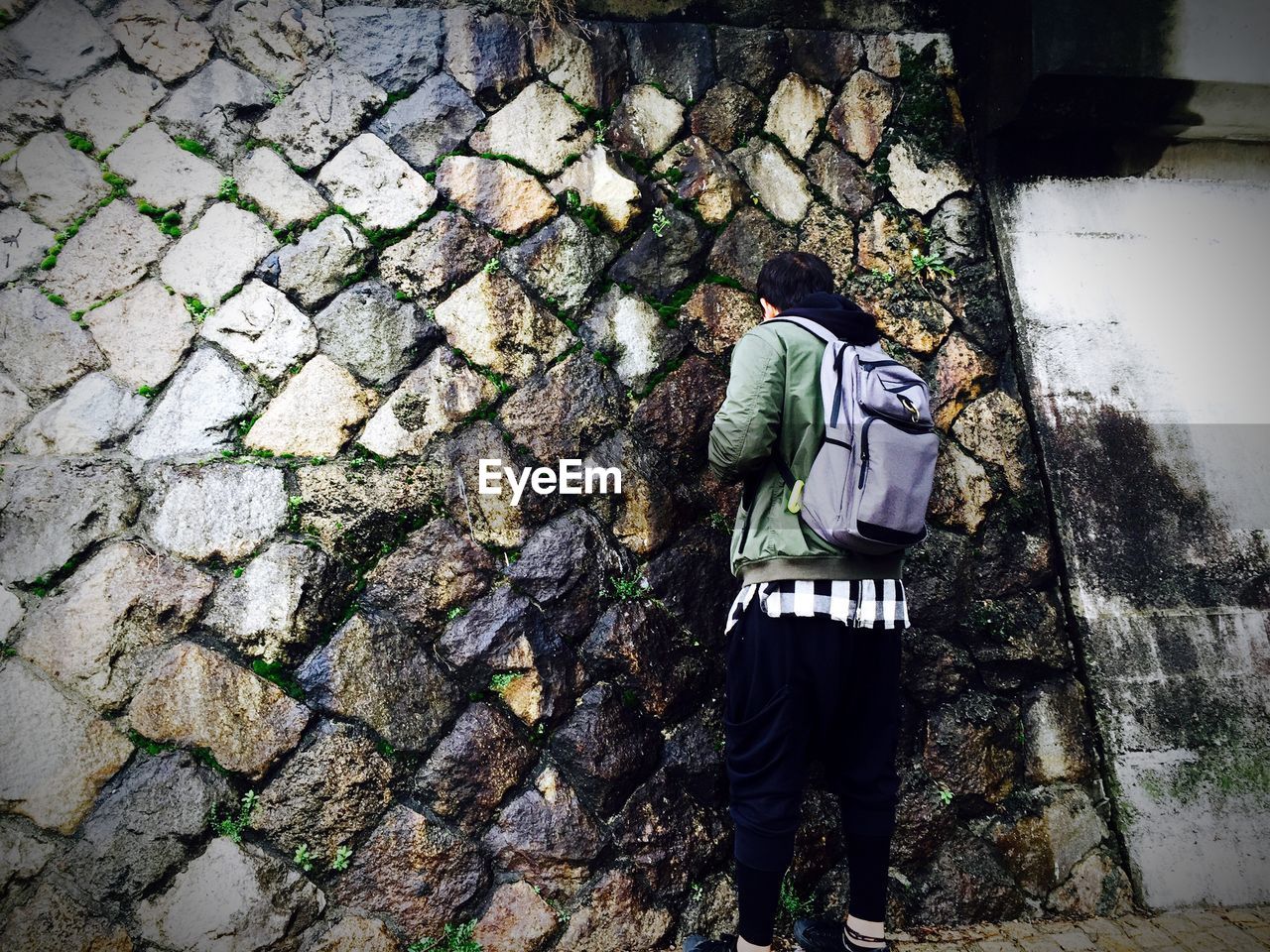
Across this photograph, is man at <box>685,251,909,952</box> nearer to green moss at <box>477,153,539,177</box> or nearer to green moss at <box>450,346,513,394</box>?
green moss at <box>450,346,513,394</box>

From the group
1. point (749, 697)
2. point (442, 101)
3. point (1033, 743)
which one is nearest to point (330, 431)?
point (442, 101)

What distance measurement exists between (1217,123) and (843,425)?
2.64 m

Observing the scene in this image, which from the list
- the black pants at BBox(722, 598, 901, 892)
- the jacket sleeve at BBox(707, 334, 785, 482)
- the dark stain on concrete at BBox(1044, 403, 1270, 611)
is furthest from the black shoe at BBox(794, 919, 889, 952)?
the dark stain on concrete at BBox(1044, 403, 1270, 611)

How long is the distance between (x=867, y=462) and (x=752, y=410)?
339mm

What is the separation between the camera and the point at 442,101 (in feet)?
8.72

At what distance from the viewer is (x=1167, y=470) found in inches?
115

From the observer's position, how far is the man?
1.96 metres

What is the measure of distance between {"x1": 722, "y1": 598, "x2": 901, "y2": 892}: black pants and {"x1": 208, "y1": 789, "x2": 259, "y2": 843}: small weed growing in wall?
4.75 feet

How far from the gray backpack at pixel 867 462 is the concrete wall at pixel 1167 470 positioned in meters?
1.25

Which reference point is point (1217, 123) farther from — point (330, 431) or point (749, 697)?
point (330, 431)

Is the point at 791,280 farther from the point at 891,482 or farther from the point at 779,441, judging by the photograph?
the point at 891,482

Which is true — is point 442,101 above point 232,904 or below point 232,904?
above

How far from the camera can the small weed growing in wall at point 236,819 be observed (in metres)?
2.15

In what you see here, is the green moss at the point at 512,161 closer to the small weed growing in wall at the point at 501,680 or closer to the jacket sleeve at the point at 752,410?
the jacket sleeve at the point at 752,410
